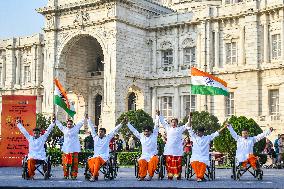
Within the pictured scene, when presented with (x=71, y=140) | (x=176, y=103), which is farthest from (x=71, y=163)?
(x=176, y=103)

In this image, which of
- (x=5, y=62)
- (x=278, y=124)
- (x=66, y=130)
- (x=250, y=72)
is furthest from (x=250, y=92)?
(x=5, y=62)

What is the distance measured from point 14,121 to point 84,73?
22.7 meters

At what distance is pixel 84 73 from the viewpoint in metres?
44.9

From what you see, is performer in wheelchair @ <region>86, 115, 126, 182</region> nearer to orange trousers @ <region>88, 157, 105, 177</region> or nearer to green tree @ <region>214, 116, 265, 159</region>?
orange trousers @ <region>88, 157, 105, 177</region>

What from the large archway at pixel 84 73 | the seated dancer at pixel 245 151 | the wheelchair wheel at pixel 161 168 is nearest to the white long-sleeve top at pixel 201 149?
the seated dancer at pixel 245 151

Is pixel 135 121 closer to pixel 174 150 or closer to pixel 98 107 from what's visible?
pixel 98 107

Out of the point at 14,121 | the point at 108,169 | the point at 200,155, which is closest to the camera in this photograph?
the point at 200,155

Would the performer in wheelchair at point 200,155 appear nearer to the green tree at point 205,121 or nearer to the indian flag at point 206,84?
the indian flag at point 206,84

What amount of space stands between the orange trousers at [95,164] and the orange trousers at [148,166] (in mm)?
1130

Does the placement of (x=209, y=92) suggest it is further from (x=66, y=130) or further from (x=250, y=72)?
(x=250, y=72)

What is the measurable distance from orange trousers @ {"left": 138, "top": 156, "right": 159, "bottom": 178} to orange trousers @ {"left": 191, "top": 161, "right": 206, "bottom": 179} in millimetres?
1136

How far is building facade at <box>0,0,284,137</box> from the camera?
36.4 meters

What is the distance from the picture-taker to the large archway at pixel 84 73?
43.3 m

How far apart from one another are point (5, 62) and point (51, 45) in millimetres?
11236
